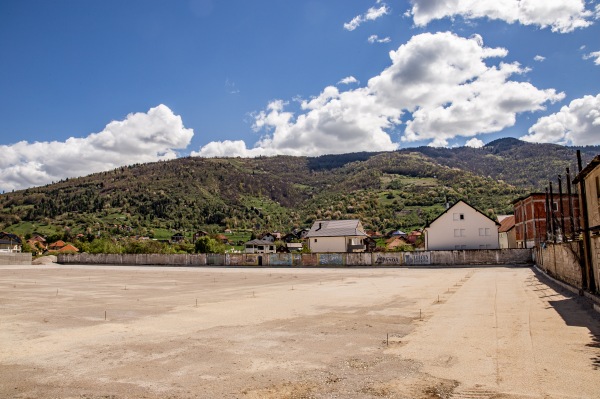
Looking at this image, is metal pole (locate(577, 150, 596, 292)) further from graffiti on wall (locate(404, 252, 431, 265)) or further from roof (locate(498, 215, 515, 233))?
roof (locate(498, 215, 515, 233))

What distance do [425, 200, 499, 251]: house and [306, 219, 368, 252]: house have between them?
15.1 meters

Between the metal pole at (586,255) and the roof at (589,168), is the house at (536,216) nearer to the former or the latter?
the roof at (589,168)

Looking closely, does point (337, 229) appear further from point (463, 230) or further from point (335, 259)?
point (463, 230)

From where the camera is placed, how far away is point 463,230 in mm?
66188

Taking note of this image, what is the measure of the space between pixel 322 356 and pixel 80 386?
4.80m

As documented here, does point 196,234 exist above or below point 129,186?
below

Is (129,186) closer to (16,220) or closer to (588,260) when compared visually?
(16,220)

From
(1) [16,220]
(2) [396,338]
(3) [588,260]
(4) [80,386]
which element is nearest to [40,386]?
(4) [80,386]

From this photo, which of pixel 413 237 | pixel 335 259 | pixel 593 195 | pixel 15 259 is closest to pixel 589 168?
pixel 593 195

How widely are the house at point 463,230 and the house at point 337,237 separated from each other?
15050 mm

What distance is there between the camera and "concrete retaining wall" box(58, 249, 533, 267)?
53812mm

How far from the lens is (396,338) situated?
37.7 ft

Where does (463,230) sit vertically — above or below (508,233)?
above

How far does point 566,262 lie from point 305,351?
20.5 metres
